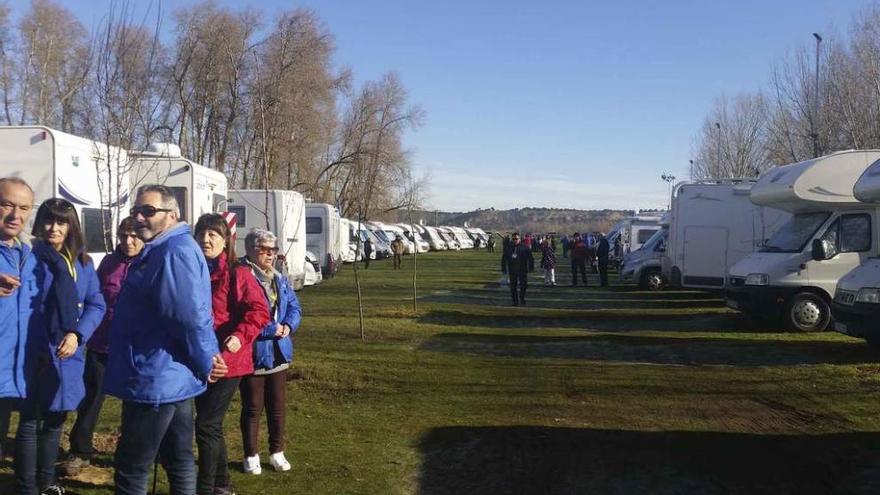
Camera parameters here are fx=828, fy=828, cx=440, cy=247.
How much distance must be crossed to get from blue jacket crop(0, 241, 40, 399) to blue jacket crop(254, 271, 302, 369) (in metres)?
1.47

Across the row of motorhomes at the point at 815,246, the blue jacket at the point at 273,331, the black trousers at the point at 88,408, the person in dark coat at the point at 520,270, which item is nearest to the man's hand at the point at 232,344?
the blue jacket at the point at 273,331

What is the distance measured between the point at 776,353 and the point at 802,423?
4.46 m

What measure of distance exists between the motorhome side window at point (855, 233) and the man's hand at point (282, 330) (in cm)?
1117

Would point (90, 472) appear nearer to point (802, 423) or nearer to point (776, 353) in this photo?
point (802, 423)

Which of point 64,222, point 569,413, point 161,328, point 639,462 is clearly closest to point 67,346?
point 64,222

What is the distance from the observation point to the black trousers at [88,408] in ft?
19.3

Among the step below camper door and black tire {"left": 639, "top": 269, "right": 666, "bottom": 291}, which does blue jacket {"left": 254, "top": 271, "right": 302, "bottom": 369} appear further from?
black tire {"left": 639, "top": 269, "right": 666, "bottom": 291}

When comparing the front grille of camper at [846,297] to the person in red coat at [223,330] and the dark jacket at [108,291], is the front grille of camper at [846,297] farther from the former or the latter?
the dark jacket at [108,291]

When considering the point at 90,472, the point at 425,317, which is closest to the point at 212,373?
the point at 90,472

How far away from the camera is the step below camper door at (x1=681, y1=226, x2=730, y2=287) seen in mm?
20844

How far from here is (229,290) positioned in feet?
17.5

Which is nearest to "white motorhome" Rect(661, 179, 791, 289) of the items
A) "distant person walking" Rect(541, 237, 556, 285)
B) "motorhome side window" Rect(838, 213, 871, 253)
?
"motorhome side window" Rect(838, 213, 871, 253)

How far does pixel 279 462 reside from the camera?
6.16m

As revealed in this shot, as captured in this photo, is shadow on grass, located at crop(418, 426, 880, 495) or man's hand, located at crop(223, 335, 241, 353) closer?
man's hand, located at crop(223, 335, 241, 353)
